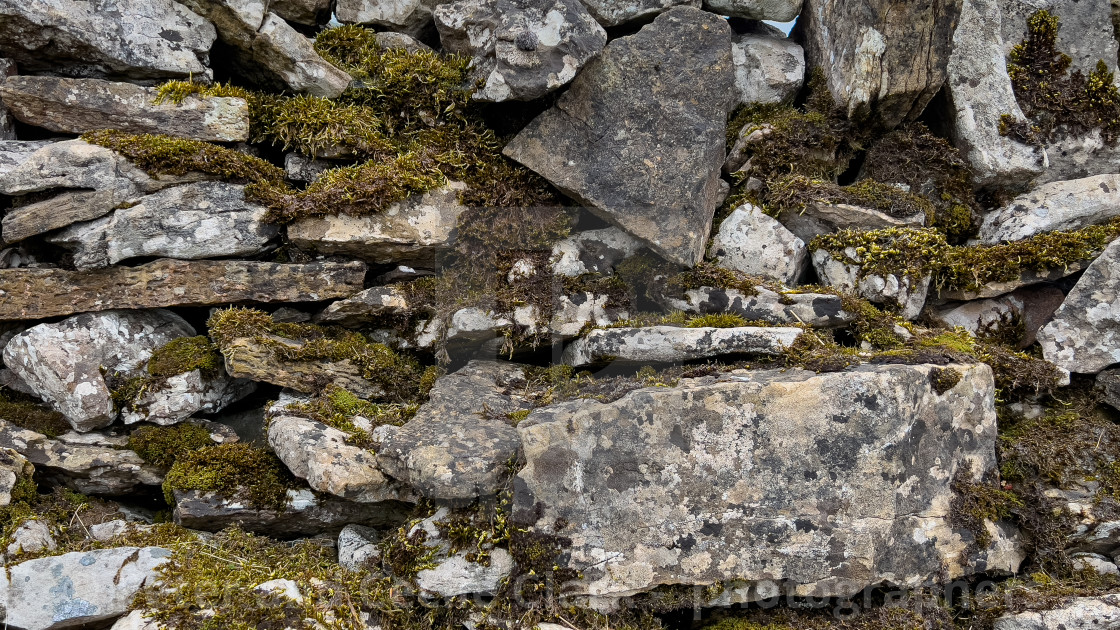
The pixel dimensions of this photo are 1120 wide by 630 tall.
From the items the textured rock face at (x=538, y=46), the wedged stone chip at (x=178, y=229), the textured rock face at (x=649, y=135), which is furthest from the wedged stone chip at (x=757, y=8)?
the wedged stone chip at (x=178, y=229)

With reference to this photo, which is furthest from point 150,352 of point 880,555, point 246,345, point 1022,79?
point 1022,79

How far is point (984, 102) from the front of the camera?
25.5 ft

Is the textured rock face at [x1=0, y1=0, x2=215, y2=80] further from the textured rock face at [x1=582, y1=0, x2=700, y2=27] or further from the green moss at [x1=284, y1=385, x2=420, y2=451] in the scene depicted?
the textured rock face at [x1=582, y1=0, x2=700, y2=27]

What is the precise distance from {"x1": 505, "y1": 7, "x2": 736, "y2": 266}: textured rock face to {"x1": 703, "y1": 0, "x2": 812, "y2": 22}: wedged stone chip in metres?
1.03

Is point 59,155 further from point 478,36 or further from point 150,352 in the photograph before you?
point 478,36

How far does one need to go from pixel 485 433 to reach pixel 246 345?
8.47ft

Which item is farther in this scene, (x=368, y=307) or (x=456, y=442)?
(x=368, y=307)

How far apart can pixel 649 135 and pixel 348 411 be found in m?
4.10

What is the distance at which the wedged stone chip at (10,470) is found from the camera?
6109mm

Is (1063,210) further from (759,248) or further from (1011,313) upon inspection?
(759,248)

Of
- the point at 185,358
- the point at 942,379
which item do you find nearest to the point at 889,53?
the point at 942,379

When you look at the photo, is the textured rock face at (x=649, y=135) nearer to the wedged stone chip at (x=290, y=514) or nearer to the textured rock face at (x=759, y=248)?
the textured rock face at (x=759, y=248)

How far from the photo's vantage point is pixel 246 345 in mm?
6707

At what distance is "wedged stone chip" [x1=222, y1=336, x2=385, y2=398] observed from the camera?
22.0 ft
